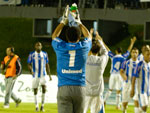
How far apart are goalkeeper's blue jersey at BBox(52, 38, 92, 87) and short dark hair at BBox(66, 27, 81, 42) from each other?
0.09 m

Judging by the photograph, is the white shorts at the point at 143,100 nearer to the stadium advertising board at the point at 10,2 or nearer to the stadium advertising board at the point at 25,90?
the stadium advertising board at the point at 25,90

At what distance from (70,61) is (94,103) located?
344 cm

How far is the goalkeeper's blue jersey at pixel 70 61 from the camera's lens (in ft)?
22.1

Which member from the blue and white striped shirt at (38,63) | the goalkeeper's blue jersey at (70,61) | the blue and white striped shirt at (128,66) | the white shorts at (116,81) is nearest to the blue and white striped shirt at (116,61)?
the white shorts at (116,81)

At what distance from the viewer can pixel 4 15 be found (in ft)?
125

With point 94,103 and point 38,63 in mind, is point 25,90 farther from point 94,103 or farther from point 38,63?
point 94,103

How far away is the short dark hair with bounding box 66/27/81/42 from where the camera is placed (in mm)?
6637

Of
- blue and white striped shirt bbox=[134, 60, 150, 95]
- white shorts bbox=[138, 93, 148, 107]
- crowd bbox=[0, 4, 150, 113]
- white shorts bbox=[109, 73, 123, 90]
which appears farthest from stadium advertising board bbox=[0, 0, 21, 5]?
white shorts bbox=[138, 93, 148, 107]

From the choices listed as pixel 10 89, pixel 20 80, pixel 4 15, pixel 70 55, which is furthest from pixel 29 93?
pixel 4 15

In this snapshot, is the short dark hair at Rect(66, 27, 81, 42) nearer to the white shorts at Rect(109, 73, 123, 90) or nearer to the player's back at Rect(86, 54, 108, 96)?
the player's back at Rect(86, 54, 108, 96)

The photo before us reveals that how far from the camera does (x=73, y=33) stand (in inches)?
263

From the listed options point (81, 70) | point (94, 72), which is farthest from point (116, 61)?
point (81, 70)

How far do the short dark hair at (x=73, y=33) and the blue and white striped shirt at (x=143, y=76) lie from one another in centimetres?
352

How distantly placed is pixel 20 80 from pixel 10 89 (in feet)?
8.43
